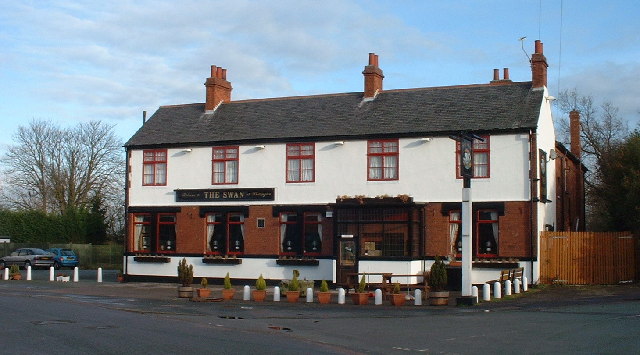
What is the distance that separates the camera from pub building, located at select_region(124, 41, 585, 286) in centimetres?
2942

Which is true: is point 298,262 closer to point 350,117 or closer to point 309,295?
point 350,117

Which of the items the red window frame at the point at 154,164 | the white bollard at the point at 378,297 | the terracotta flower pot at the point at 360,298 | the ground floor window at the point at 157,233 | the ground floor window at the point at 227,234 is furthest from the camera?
the red window frame at the point at 154,164

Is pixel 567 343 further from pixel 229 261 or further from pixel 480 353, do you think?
pixel 229 261

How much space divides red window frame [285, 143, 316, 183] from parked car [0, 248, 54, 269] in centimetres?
2337

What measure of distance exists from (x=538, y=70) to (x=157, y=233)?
18.4 m

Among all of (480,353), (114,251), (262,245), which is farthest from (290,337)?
(114,251)

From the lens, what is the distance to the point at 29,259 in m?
48.5

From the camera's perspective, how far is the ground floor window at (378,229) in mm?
30109

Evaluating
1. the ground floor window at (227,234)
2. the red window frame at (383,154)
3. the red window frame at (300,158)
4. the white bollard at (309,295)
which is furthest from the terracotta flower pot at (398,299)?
the ground floor window at (227,234)

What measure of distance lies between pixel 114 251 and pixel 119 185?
1177cm

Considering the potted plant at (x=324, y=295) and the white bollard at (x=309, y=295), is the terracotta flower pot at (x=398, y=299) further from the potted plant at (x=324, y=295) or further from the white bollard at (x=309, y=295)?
the white bollard at (x=309, y=295)

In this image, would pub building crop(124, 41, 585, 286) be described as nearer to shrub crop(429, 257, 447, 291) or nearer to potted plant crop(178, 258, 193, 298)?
shrub crop(429, 257, 447, 291)

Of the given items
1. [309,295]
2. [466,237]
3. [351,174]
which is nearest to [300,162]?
[351,174]

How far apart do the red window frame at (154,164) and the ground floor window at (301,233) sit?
6660 millimetres
